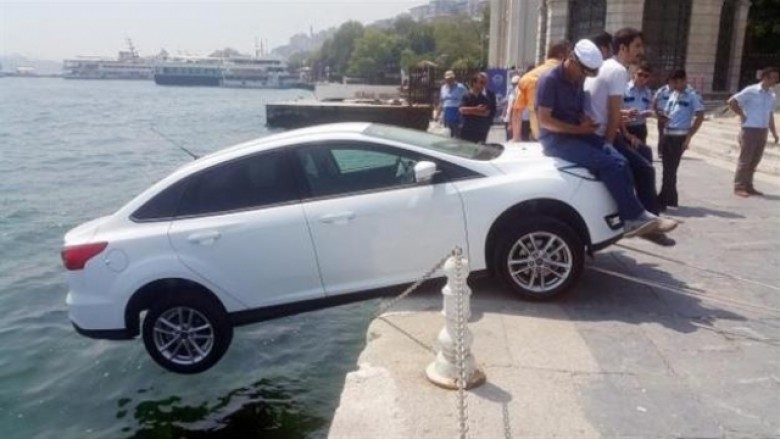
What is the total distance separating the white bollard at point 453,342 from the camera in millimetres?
4090

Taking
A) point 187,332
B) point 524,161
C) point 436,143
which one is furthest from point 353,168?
point 187,332

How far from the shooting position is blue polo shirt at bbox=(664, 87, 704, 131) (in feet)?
30.3

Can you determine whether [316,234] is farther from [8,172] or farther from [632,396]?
[8,172]

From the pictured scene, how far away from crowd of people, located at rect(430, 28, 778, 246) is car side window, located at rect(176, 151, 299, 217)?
7.38ft

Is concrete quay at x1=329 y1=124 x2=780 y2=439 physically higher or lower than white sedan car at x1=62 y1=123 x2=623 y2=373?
lower

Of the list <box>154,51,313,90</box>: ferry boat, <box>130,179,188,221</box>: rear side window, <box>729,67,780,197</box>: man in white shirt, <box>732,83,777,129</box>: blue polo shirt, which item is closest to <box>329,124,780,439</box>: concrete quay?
<box>130,179,188,221</box>: rear side window

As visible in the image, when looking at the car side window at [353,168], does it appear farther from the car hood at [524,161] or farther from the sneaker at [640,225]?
the sneaker at [640,225]

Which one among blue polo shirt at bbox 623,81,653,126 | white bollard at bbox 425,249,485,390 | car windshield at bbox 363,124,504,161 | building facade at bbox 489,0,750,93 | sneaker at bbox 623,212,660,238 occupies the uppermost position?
building facade at bbox 489,0,750,93

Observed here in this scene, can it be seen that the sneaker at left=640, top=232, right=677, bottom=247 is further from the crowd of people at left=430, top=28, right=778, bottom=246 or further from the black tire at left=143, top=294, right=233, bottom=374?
the black tire at left=143, top=294, right=233, bottom=374

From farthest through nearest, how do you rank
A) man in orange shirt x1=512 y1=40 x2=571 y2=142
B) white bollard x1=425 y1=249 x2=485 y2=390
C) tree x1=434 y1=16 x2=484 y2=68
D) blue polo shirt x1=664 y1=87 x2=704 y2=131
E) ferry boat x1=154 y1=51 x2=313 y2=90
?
ferry boat x1=154 y1=51 x2=313 y2=90
tree x1=434 y1=16 x2=484 y2=68
blue polo shirt x1=664 y1=87 x2=704 y2=131
man in orange shirt x1=512 y1=40 x2=571 y2=142
white bollard x1=425 y1=249 x2=485 y2=390

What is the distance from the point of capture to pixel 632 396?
165 inches

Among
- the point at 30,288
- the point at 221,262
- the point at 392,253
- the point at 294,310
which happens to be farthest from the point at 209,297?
the point at 30,288

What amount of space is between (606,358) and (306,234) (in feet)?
7.78

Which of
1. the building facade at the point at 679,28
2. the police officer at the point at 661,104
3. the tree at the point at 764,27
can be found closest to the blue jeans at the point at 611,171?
the police officer at the point at 661,104
